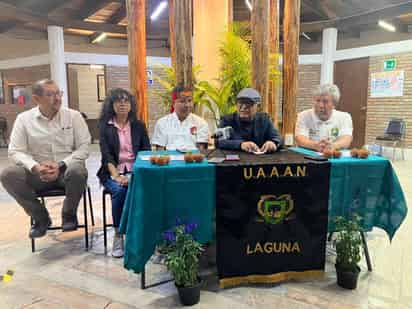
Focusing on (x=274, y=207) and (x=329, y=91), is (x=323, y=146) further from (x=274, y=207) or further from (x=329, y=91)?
(x=274, y=207)

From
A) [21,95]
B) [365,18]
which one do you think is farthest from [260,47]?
[21,95]

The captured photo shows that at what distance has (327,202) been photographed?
1947mm

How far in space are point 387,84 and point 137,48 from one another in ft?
18.0

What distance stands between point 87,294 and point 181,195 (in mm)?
819

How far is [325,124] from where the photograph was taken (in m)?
2.76

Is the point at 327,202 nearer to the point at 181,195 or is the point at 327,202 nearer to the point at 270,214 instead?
the point at 270,214

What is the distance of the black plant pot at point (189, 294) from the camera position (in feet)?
5.85

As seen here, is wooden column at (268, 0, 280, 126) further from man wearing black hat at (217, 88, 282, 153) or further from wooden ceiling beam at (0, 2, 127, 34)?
wooden ceiling beam at (0, 2, 127, 34)

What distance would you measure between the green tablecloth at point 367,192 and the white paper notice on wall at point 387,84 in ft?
17.9

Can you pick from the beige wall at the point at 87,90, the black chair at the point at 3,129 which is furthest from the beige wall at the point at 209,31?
the beige wall at the point at 87,90

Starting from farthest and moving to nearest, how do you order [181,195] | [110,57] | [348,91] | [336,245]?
[110,57] < [348,91] < [336,245] < [181,195]

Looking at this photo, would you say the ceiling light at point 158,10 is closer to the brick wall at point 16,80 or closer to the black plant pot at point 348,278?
the brick wall at point 16,80

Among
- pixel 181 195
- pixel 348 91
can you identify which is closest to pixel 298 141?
pixel 181 195

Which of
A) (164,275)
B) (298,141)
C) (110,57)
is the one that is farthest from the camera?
(110,57)
